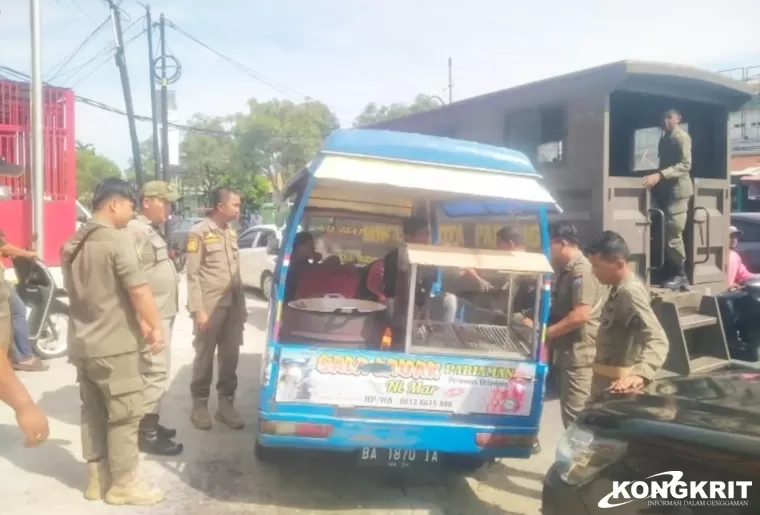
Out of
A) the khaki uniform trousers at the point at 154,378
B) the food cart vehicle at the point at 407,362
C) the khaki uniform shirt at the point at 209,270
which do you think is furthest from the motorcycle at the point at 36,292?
the food cart vehicle at the point at 407,362

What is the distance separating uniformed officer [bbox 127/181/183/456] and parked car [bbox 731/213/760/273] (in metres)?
7.68

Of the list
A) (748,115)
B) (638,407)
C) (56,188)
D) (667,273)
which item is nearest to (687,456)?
(638,407)

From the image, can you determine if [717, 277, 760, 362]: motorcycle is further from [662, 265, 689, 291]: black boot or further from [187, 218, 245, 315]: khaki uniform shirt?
[187, 218, 245, 315]: khaki uniform shirt

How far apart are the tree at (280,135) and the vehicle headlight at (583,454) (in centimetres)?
4168

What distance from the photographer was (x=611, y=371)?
3.98 metres

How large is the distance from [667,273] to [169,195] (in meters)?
4.63

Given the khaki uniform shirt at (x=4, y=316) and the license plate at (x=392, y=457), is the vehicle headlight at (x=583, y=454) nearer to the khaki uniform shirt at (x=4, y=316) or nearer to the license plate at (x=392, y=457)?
the license plate at (x=392, y=457)

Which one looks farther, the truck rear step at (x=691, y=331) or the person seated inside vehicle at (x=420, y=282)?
the truck rear step at (x=691, y=331)

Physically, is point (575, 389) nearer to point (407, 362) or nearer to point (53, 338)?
point (407, 362)

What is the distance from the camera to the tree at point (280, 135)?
44.8 m

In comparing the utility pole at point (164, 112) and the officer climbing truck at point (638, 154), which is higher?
the utility pole at point (164, 112)

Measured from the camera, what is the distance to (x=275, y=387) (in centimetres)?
386

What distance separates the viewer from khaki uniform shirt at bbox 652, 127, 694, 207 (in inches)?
252

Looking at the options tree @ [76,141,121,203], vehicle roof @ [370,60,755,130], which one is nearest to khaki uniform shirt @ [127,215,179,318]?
vehicle roof @ [370,60,755,130]
